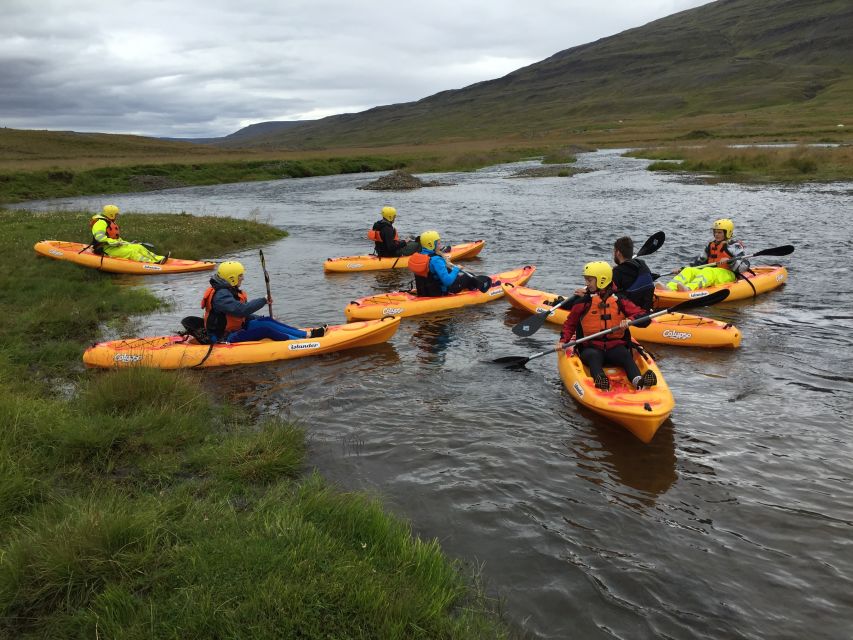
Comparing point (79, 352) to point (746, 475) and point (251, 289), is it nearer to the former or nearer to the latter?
point (251, 289)

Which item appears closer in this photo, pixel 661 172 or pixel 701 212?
pixel 701 212

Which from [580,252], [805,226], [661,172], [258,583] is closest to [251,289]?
[580,252]

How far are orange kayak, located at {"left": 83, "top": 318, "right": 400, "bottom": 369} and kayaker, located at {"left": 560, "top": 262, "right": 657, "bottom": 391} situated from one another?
341 cm

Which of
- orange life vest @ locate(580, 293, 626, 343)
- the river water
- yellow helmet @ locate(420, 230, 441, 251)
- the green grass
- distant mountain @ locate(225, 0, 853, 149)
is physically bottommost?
the river water

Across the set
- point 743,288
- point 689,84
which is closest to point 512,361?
point 743,288

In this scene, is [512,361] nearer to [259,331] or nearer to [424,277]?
[424,277]

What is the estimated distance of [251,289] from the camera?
14617 millimetres

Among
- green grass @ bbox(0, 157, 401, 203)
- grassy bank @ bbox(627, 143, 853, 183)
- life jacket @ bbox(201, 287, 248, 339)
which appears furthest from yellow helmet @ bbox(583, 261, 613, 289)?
green grass @ bbox(0, 157, 401, 203)

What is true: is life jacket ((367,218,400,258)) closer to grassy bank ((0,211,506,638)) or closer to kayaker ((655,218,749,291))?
kayaker ((655,218,749,291))

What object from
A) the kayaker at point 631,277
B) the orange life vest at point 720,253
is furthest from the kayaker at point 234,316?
the orange life vest at point 720,253

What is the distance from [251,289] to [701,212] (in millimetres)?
17709

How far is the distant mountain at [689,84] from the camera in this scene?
117 metres

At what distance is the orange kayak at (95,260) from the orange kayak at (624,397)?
1210 cm

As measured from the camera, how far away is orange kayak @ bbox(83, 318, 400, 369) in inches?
342
